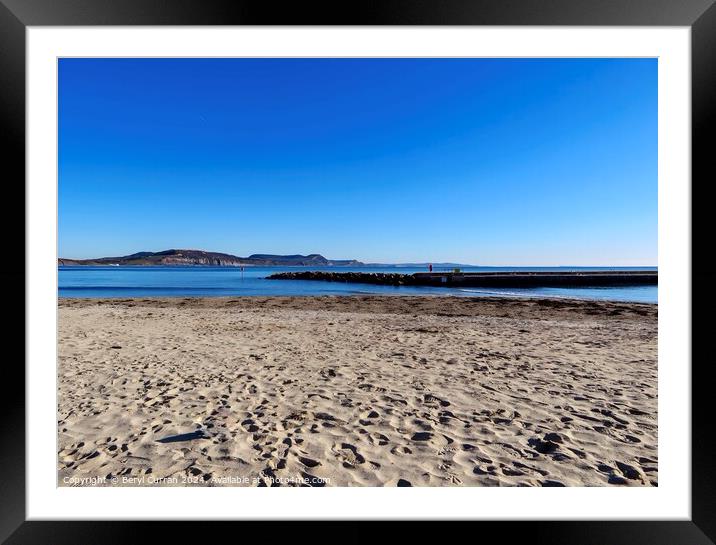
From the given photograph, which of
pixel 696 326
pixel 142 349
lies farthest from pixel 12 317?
pixel 142 349

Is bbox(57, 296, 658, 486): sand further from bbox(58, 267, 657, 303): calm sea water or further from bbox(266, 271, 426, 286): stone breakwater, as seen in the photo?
bbox(266, 271, 426, 286): stone breakwater

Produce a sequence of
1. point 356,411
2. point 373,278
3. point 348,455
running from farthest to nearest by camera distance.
Answer: point 373,278 → point 356,411 → point 348,455

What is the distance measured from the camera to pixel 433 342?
672 centimetres

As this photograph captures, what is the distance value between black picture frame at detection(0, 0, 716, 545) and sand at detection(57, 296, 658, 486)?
0.61m

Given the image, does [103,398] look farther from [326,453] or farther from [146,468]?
[326,453]

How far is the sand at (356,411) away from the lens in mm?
2393

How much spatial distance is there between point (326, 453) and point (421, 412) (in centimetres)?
121
